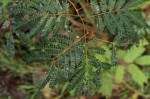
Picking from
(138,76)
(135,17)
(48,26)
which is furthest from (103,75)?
(48,26)

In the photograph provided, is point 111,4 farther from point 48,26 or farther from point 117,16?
point 48,26

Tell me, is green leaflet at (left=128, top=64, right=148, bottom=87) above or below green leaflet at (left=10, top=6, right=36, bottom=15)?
below

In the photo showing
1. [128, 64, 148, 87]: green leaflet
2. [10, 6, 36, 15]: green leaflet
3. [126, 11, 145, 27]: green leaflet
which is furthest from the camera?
[128, 64, 148, 87]: green leaflet

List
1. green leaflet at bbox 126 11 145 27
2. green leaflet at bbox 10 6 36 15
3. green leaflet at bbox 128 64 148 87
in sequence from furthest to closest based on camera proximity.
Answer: green leaflet at bbox 128 64 148 87 < green leaflet at bbox 126 11 145 27 < green leaflet at bbox 10 6 36 15

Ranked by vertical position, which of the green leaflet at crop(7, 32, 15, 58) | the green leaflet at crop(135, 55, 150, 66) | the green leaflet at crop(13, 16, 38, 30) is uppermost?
the green leaflet at crop(13, 16, 38, 30)

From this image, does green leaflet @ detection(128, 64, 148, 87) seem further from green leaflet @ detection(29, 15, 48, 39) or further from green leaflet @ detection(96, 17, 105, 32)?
green leaflet @ detection(29, 15, 48, 39)

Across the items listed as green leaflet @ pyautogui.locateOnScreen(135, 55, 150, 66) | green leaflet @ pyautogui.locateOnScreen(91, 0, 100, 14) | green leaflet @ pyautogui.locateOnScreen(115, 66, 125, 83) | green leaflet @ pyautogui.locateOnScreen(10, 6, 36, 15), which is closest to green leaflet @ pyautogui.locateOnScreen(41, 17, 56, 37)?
green leaflet @ pyautogui.locateOnScreen(10, 6, 36, 15)

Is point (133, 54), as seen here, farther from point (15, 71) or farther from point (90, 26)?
point (15, 71)
